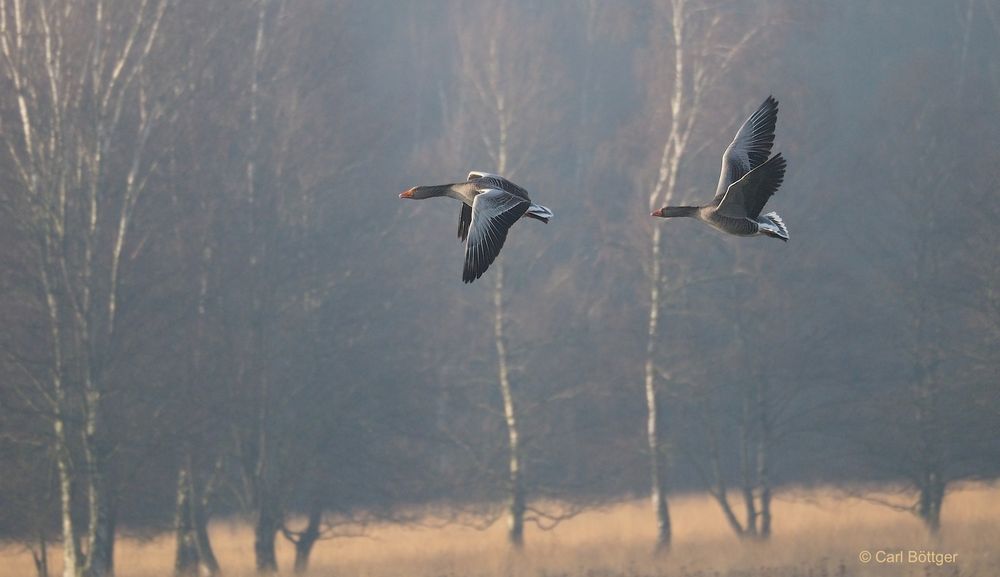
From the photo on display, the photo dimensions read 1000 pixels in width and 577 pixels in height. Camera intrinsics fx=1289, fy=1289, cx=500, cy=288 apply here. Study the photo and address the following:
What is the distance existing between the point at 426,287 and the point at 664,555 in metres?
6.40

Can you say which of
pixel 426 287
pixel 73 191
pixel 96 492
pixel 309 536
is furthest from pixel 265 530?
pixel 73 191

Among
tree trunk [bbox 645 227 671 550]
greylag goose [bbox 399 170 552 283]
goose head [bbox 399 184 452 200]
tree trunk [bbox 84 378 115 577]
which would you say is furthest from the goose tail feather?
tree trunk [bbox 645 227 671 550]

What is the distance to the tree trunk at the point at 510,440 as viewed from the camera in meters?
20.9

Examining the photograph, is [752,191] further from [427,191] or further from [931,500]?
[931,500]

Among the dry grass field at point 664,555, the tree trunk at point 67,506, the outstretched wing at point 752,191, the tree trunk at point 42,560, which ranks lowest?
the dry grass field at point 664,555

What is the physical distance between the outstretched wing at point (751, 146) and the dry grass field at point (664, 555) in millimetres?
8379

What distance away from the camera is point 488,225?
24.6ft

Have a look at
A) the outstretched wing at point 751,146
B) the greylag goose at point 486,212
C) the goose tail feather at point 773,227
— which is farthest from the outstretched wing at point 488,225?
the outstretched wing at point 751,146

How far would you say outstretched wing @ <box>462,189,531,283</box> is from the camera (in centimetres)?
718

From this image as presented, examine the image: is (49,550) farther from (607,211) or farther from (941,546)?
(941,546)

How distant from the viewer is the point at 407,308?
21609 millimetres

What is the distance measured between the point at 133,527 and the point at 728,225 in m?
12.5

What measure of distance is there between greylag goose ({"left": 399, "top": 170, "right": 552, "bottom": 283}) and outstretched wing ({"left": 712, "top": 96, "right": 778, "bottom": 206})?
157 centimetres

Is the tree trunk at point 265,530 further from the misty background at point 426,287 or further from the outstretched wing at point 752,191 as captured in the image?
the outstretched wing at point 752,191
